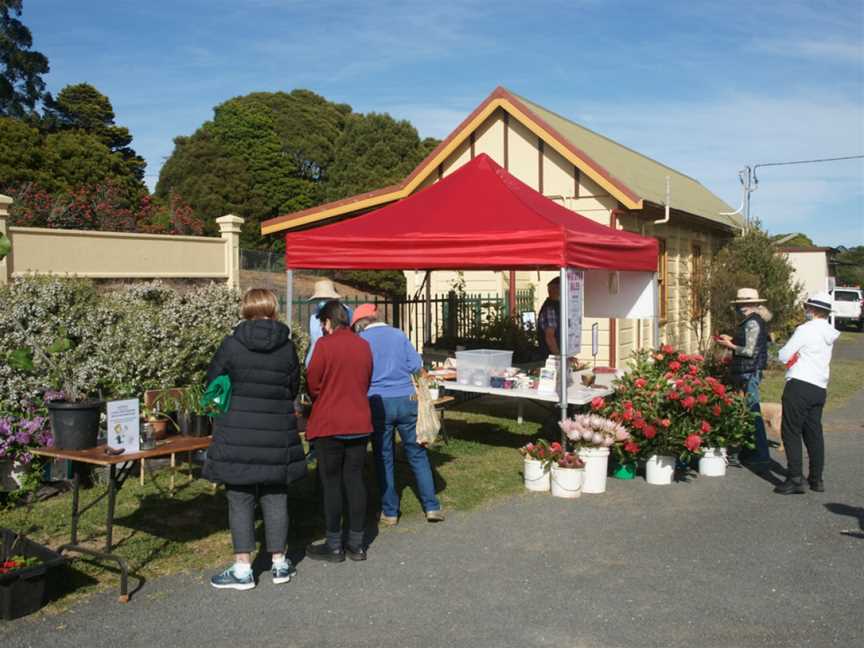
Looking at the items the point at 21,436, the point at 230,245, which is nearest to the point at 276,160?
the point at 230,245

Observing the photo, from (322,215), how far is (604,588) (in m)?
9.64

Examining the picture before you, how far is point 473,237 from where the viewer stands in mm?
8055

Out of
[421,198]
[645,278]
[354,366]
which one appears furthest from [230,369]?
[645,278]

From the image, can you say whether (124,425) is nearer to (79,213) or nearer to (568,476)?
(568,476)

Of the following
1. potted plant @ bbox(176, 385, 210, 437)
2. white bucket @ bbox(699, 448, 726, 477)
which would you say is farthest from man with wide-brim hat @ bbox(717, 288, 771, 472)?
potted plant @ bbox(176, 385, 210, 437)

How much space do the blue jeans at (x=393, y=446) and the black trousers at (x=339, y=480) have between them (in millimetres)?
477

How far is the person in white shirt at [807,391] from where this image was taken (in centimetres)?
723

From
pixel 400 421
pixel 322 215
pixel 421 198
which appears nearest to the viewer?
pixel 400 421

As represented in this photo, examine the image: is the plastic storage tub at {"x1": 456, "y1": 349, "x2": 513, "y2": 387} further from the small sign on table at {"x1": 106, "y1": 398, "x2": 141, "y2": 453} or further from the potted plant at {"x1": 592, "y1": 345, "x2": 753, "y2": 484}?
the small sign on table at {"x1": 106, "y1": 398, "x2": 141, "y2": 453}

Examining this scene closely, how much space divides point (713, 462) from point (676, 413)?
2.36 ft

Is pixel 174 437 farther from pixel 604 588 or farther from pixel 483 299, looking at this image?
pixel 483 299

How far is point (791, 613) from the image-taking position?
15.3ft

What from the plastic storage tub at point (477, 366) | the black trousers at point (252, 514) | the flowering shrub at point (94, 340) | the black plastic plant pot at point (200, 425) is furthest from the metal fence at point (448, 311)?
the black trousers at point (252, 514)

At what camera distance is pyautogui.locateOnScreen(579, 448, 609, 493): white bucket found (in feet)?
23.7
